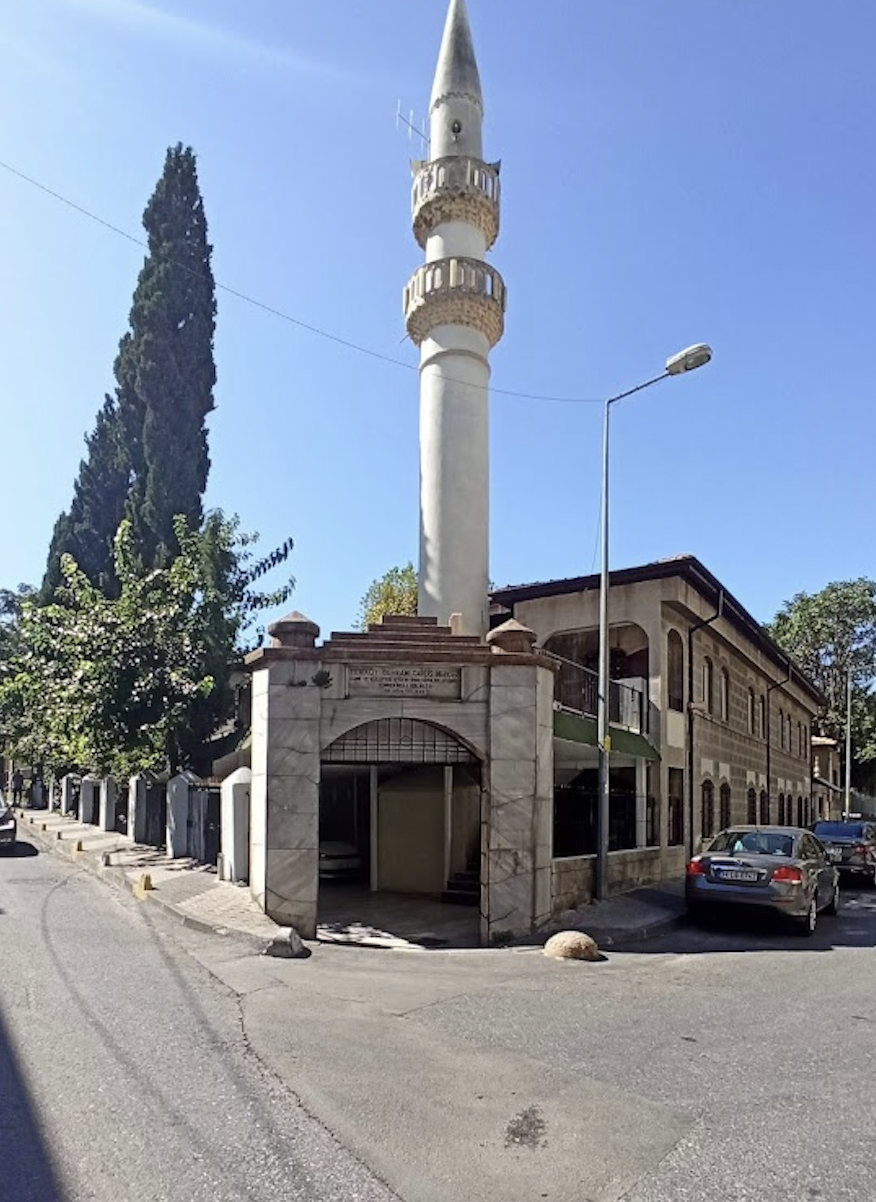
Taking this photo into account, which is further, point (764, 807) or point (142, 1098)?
point (764, 807)

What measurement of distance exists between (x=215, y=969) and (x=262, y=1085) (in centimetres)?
368

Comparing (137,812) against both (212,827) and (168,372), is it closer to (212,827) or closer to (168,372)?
(212,827)

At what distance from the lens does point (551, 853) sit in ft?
41.4

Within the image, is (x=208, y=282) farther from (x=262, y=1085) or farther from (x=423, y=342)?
(x=262, y=1085)

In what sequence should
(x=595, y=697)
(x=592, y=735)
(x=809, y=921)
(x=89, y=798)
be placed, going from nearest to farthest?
(x=809, y=921) → (x=592, y=735) → (x=595, y=697) → (x=89, y=798)

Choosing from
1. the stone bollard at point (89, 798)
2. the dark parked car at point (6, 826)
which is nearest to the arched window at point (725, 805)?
the dark parked car at point (6, 826)

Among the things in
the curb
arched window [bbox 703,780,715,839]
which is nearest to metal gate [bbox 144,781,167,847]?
the curb

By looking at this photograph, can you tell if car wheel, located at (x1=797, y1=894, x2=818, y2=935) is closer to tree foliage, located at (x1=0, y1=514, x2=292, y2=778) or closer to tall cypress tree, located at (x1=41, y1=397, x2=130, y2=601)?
tree foliage, located at (x1=0, y1=514, x2=292, y2=778)

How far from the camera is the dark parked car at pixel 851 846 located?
69.4 ft

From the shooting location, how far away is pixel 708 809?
2267 cm

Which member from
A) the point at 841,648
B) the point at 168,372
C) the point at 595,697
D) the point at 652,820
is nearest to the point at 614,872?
the point at 595,697

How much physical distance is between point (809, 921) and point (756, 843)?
1233mm

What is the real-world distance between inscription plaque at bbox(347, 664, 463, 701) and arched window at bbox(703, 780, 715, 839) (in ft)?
39.7

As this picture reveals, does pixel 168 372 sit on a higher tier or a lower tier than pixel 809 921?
higher
